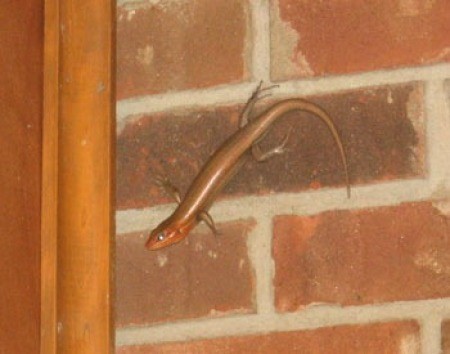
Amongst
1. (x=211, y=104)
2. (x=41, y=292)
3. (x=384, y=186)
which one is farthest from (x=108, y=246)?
(x=384, y=186)

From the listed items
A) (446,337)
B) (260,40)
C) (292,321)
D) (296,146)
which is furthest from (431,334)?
(260,40)

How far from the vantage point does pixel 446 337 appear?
98cm

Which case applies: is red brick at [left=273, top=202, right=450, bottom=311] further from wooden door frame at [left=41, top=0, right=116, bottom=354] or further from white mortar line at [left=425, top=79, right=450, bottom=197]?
wooden door frame at [left=41, top=0, right=116, bottom=354]

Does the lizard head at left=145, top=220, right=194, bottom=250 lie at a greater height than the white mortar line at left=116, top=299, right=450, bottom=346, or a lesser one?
greater

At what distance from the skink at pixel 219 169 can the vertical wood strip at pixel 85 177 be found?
0.21 ft

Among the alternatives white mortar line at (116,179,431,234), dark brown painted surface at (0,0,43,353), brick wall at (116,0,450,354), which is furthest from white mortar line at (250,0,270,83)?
dark brown painted surface at (0,0,43,353)

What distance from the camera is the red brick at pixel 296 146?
104cm

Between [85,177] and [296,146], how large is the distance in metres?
0.24

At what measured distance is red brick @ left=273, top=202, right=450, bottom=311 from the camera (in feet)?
3.31

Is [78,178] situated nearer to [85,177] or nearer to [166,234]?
[85,177]

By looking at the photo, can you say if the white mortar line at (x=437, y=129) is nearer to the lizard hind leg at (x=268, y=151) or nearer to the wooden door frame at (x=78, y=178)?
the lizard hind leg at (x=268, y=151)

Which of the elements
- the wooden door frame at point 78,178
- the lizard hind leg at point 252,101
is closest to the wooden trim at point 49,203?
the wooden door frame at point 78,178

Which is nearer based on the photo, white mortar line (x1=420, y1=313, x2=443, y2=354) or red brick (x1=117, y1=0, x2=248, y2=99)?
white mortar line (x1=420, y1=313, x2=443, y2=354)

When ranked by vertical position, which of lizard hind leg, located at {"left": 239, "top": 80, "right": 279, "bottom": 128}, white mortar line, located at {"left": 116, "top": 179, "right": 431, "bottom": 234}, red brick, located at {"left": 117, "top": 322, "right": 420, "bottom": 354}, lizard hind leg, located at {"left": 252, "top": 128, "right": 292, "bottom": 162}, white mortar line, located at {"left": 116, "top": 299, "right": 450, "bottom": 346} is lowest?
red brick, located at {"left": 117, "top": 322, "right": 420, "bottom": 354}
